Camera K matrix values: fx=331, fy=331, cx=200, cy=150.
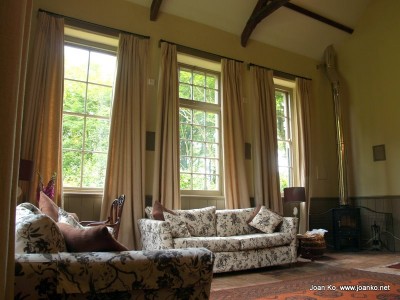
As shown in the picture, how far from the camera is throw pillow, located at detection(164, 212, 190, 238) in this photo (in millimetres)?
3861

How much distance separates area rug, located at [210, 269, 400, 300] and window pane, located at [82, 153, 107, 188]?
233cm

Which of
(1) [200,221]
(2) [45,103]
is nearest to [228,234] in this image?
(1) [200,221]

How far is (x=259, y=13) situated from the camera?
5520mm

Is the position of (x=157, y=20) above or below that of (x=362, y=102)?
above

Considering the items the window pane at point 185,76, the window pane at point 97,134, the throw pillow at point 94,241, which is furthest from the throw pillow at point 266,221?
the throw pillow at point 94,241

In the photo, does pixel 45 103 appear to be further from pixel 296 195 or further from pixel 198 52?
pixel 296 195

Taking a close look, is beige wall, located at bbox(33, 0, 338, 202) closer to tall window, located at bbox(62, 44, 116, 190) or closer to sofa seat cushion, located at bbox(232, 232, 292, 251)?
tall window, located at bbox(62, 44, 116, 190)

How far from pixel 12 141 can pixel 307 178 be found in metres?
5.75

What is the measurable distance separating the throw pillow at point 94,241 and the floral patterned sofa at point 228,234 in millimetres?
2117

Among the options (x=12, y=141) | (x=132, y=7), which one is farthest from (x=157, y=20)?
(x=12, y=141)

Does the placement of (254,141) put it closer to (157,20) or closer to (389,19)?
(157,20)

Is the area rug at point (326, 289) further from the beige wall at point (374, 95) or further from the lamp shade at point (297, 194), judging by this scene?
the beige wall at point (374, 95)

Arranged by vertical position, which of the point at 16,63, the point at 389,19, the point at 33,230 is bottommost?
the point at 33,230

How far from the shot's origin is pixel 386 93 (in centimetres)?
598
